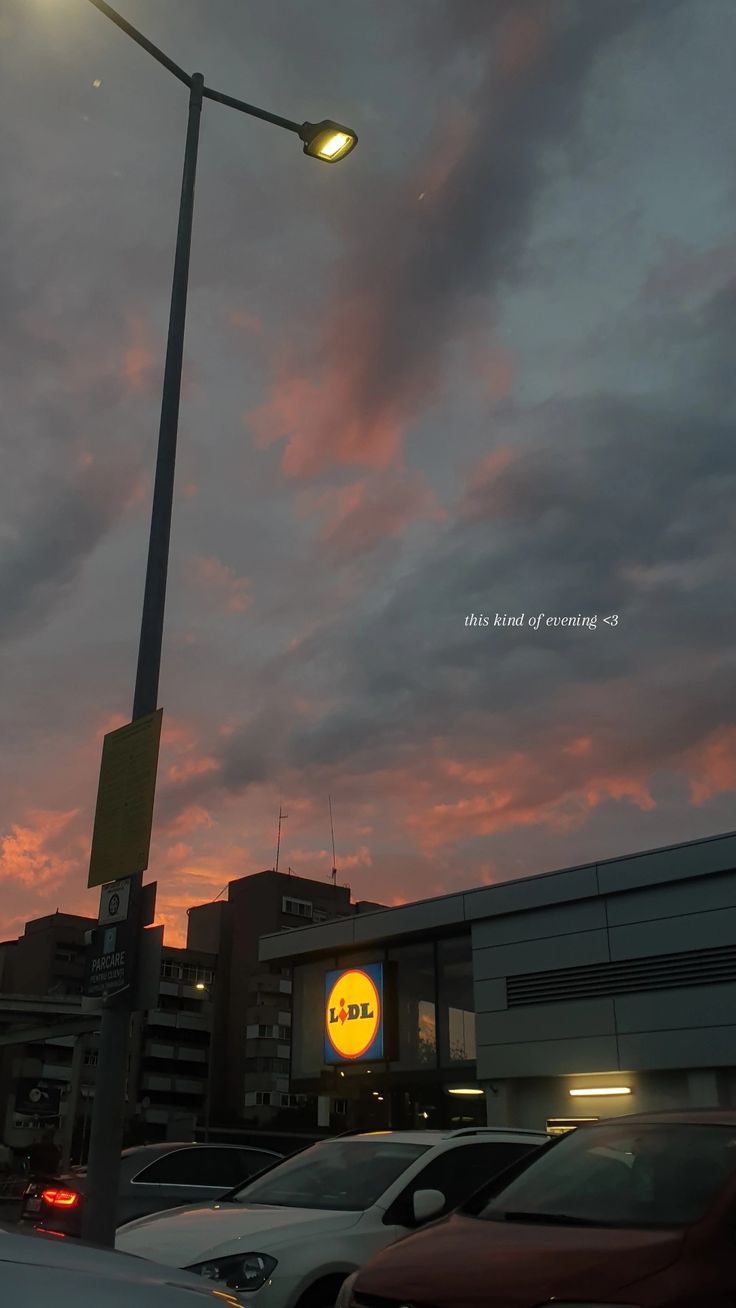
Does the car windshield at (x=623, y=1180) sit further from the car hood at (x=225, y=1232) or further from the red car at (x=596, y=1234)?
the car hood at (x=225, y=1232)

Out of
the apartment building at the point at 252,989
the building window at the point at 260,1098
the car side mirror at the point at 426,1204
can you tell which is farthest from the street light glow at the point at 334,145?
the building window at the point at 260,1098

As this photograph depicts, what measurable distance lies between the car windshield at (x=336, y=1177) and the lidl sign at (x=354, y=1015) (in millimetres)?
15887

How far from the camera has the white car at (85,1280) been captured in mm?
2268

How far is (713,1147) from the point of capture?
14.8 feet

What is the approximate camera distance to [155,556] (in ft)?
29.2

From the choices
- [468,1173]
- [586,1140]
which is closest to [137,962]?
[468,1173]

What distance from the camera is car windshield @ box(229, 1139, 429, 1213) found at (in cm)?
666

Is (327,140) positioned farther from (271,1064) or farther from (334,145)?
(271,1064)

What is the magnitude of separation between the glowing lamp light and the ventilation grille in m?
1.67

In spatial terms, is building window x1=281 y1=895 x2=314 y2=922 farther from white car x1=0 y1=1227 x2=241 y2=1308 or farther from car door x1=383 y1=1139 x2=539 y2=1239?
white car x1=0 y1=1227 x2=241 y2=1308

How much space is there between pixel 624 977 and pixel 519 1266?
658 inches

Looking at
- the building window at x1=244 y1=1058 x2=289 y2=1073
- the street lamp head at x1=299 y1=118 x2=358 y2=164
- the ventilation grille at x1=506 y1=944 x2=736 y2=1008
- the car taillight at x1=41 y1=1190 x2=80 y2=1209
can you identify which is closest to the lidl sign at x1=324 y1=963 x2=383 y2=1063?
Result: the ventilation grille at x1=506 y1=944 x2=736 y2=1008

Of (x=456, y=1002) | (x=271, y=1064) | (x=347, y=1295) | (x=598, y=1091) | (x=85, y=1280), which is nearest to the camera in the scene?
(x=85, y=1280)

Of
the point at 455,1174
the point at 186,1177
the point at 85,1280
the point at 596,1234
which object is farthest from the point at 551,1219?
the point at 186,1177
